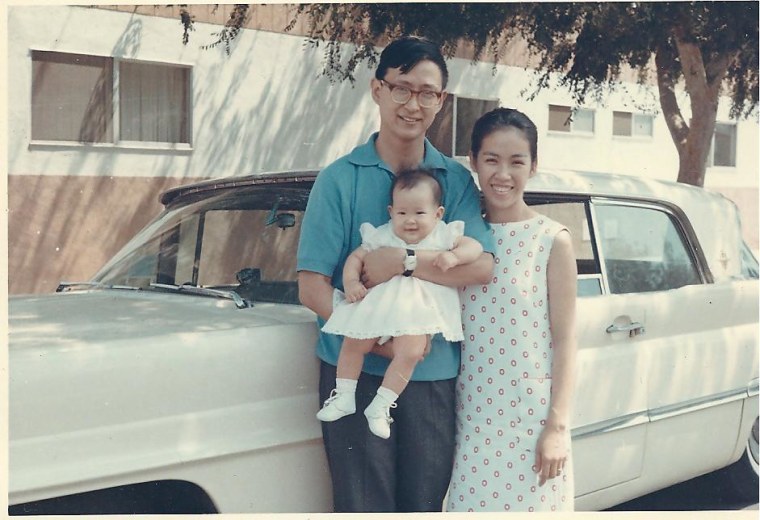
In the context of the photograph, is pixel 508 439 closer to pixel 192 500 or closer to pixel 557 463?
pixel 557 463

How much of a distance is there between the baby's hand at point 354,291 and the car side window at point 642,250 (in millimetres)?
1375

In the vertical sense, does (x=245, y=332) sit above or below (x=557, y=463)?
above

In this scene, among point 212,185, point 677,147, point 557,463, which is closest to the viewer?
point 557,463

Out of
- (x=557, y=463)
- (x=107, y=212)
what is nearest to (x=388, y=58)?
(x=557, y=463)

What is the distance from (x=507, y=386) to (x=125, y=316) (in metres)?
1.18

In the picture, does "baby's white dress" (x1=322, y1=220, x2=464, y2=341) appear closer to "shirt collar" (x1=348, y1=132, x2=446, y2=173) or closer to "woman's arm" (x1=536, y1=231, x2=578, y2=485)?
"shirt collar" (x1=348, y1=132, x2=446, y2=173)

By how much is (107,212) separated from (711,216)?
4645 millimetres

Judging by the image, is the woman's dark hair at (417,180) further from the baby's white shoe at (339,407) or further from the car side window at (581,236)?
the car side window at (581,236)

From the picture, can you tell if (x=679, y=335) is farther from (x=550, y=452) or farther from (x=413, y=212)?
(x=413, y=212)

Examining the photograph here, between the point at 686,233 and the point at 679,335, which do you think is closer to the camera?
the point at 679,335

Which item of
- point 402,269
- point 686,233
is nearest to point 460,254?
point 402,269

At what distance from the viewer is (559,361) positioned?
251cm

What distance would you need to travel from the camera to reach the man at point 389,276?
2404 mm

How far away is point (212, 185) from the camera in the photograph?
11.7 ft
